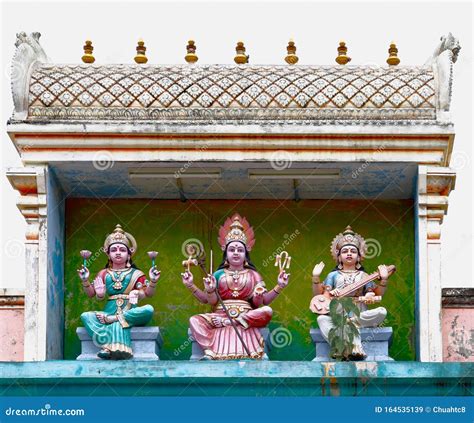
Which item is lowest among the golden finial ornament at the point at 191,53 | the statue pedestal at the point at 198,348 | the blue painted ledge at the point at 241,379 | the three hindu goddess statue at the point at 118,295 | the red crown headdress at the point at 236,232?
the blue painted ledge at the point at 241,379

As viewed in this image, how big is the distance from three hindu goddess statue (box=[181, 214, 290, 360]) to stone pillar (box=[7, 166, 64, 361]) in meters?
1.31

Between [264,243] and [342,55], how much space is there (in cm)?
196

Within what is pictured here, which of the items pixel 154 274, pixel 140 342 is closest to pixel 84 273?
pixel 154 274

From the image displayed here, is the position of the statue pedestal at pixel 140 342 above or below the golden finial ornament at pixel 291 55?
below

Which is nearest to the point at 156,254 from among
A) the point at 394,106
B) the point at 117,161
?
the point at 117,161

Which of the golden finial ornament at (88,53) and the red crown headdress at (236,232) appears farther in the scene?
the golden finial ornament at (88,53)

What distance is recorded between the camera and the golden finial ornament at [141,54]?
23.7 m

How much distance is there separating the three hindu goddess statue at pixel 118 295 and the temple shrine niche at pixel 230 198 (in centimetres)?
2

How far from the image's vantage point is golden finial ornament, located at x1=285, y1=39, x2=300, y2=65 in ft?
77.9

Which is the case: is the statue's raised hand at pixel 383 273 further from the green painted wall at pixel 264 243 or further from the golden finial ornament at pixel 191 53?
the golden finial ornament at pixel 191 53

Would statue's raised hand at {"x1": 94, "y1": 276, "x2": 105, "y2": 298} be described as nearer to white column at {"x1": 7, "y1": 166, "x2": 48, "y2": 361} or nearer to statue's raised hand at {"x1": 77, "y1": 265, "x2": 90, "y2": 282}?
statue's raised hand at {"x1": 77, "y1": 265, "x2": 90, "y2": 282}

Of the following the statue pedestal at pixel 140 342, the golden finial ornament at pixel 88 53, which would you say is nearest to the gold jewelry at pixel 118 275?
the statue pedestal at pixel 140 342

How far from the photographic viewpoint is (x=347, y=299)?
22234mm

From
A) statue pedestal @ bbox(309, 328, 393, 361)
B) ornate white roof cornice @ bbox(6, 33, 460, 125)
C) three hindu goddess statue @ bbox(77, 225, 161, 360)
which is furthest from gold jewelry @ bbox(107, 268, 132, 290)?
statue pedestal @ bbox(309, 328, 393, 361)
